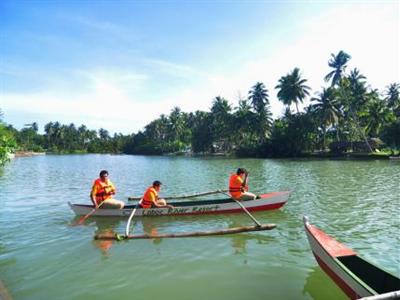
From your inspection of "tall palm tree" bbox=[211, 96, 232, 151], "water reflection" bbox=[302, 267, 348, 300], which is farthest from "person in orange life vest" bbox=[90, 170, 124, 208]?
"tall palm tree" bbox=[211, 96, 232, 151]

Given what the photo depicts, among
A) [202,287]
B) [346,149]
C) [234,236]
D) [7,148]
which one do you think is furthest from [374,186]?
[346,149]

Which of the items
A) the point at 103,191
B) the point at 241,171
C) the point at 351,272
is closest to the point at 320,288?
the point at 351,272

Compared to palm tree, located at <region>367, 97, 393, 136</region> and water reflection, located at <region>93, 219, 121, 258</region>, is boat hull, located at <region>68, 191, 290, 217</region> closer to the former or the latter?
water reflection, located at <region>93, 219, 121, 258</region>

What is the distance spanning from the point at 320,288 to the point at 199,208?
7652mm

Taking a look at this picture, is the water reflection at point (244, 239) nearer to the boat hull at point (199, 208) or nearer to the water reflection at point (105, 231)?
the boat hull at point (199, 208)

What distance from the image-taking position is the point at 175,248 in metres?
10.6

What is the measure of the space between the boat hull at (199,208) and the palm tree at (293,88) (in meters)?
55.8

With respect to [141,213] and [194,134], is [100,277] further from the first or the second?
[194,134]

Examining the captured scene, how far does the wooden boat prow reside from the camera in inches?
231

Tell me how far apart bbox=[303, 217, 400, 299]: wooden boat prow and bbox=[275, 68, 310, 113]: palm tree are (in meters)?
62.9

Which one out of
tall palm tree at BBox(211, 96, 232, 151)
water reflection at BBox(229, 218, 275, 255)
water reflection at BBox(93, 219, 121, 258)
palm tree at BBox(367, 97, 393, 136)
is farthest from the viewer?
tall palm tree at BBox(211, 96, 232, 151)

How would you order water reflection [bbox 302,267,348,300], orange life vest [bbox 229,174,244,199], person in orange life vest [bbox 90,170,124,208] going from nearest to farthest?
water reflection [bbox 302,267,348,300], person in orange life vest [bbox 90,170,124,208], orange life vest [bbox 229,174,244,199]

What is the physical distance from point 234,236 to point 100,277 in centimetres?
462

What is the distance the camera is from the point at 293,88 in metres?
67.5
